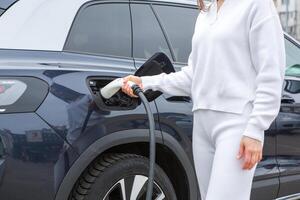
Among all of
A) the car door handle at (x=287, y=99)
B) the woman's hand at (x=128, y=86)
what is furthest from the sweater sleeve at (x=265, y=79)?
the car door handle at (x=287, y=99)

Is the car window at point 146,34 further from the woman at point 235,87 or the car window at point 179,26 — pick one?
the woman at point 235,87

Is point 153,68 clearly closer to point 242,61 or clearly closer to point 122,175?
point 122,175

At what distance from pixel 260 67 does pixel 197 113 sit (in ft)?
1.17

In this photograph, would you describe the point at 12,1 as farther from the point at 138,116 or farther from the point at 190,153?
the point at 190,153

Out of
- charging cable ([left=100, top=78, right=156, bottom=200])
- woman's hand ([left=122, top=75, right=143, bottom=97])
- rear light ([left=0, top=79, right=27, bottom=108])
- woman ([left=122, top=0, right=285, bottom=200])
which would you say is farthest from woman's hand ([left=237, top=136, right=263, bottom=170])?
rear light ([left=0, top=79, right=27, bottom=108])

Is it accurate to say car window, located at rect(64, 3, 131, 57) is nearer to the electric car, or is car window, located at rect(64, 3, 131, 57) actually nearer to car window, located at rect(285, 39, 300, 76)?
the electric car

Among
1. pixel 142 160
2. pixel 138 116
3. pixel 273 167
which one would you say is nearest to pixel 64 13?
pixel 138 116

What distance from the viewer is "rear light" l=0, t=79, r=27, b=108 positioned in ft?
8.29

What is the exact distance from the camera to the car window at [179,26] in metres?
Result: 3.54

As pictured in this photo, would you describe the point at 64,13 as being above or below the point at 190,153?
above

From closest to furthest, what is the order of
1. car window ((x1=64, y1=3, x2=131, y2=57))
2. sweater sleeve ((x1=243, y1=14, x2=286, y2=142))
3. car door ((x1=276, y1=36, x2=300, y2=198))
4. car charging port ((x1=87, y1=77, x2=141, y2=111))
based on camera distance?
sweater sleeve ((x1=243, y1=14, x2=286, y2=142)), car charging port ((x1=87, y1=77, x2=141, y2=111)), car window ((x1=64, y1=3, x2=131, y2=57)), car door ((x1=276, y1=36, x2=300, y2=198))

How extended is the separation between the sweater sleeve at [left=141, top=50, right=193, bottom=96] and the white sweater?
21 cm

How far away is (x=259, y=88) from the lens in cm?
214

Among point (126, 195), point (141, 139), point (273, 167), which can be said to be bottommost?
point (273, 167)
